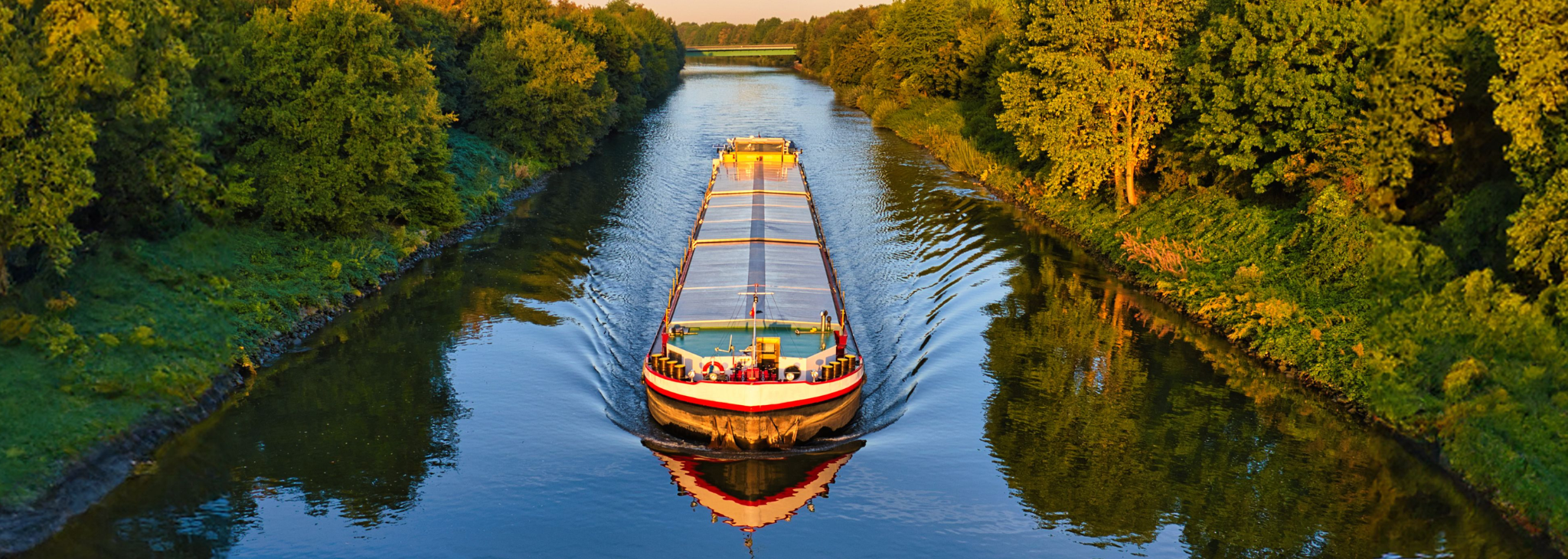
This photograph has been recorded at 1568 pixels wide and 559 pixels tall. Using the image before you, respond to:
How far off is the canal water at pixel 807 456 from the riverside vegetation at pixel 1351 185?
156cm

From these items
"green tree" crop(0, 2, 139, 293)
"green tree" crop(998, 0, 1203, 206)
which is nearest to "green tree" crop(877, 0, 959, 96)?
"green tree" crop(998, 0, 1203, 206)

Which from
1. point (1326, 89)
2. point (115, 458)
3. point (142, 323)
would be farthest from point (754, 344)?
point (1326, 89)

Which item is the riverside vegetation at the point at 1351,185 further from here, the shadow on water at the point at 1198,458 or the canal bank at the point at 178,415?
the canal bank at the point at 178,415

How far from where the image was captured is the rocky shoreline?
21.0 meters

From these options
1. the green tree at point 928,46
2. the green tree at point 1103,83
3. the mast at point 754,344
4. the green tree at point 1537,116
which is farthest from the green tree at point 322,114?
the green tree at point 928,46

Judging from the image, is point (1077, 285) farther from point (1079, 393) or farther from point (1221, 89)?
point (1079, 393)

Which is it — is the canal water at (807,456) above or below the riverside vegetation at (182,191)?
below

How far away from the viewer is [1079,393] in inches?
1242

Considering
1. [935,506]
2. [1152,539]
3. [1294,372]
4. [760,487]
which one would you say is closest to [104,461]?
[760,487]

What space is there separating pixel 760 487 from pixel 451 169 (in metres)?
40.5

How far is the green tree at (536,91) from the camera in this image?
71.5 metres

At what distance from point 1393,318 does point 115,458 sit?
3235cm

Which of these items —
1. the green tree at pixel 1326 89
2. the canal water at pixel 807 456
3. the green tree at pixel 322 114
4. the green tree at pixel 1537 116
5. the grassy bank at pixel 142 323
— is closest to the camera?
the canal water at pixel 807 456

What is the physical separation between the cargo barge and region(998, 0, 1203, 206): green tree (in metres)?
16.1
